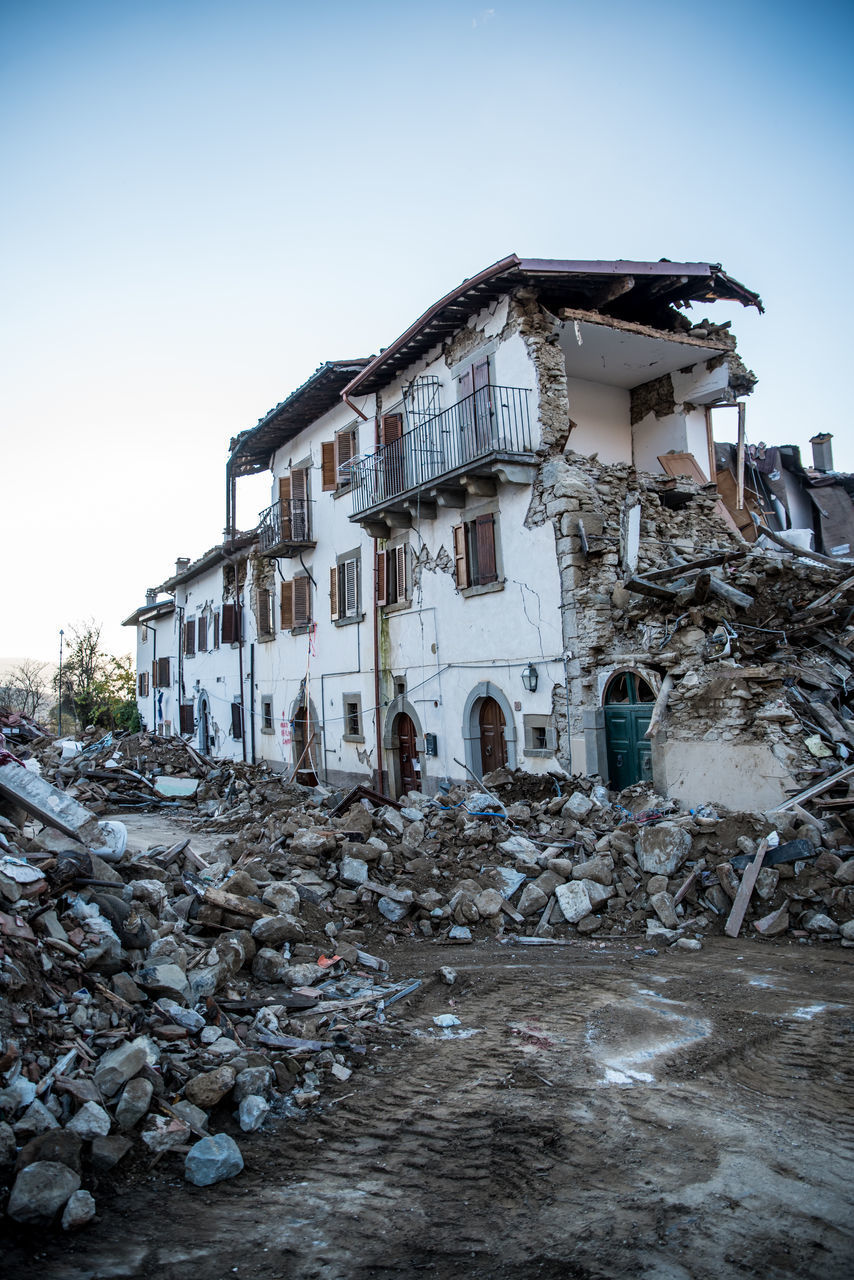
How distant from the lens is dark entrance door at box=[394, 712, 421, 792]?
52.1 feet

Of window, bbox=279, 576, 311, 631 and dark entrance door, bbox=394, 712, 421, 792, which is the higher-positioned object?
→ window, bbox=279, 576, 311, 631

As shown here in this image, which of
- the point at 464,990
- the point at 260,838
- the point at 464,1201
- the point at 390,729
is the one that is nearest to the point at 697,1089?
the point at 464,1201

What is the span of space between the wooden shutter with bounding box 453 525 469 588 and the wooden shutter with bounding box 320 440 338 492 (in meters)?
6.09

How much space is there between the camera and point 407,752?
16.3m

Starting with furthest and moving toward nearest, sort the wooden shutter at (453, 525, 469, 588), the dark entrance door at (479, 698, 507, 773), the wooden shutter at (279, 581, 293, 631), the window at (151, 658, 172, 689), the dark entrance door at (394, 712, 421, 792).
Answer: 1. the window at (151, 658, 172, 689)
2. the wooden shutter at (279, 581, 293, 631)
3. the dark entrance door at (394, 712, 421, 792)
4. the wooden shutter at (453, 525, 469, 588)
5. the dark entrance door at (479, 698, 507, 773)

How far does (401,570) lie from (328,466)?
4.77m

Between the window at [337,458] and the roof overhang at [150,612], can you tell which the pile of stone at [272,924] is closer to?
the window at [337,458]

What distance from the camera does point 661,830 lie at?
26.0 feet

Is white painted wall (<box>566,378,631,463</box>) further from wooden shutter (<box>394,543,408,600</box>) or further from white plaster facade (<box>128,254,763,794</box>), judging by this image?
wooden shutter (<box>394,543,408,600</box>)

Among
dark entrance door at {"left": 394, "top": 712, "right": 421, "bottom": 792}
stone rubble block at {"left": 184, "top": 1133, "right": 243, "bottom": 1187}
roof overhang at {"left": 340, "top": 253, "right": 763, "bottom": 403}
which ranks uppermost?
roof overhang at {"left": 340, "top": 253, "right": 763, "bottom": 403}

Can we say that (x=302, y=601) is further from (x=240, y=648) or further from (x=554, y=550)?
(x=554, y=550)

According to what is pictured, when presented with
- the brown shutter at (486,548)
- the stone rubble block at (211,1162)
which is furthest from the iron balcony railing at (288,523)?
the stone rubble block at (211,1162)

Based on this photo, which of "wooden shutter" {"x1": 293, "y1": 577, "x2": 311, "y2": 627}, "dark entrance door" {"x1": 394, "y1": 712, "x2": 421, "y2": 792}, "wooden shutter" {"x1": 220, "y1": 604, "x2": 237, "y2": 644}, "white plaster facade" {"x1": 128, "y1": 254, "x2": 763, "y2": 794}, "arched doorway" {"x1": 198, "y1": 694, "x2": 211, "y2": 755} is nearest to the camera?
"white plaster facade" {"x1": 128, "y1": 254, "x2": 763, "y2": 794}

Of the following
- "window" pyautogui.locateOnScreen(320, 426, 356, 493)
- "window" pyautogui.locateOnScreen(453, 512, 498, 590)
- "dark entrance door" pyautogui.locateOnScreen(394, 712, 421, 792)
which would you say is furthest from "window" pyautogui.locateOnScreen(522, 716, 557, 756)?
"window" pyautogui.locateOnScreen(320, 426, 356, 493)
